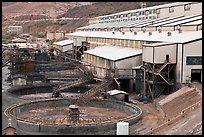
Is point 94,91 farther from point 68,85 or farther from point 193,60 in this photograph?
point 193,60

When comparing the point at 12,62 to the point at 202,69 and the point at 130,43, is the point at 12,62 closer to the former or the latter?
the point at 130,43

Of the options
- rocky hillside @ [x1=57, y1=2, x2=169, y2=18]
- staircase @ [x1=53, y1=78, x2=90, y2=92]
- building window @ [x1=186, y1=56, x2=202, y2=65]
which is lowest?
staircase @ [x1=53, y1=78, x2=90, y2=92]

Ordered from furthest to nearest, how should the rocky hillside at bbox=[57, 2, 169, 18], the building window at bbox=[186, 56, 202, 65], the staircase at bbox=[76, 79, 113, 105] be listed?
the rocky hillside at bbox=[57, 2, 169, 18] < the staircase at bbox=[76, 79, 113, 105] < the building window at bbox=[186, 56, 202, 65]

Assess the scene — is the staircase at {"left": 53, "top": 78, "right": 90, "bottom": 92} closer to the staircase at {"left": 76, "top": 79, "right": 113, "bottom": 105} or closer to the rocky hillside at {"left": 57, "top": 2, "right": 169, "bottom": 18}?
the staircase at {"left": 76, "top": 79, "right": 113, "bottom": 105}

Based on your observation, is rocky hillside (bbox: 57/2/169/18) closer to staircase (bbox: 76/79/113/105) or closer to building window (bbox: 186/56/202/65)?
staircase (bbox: 76/79/113/105)

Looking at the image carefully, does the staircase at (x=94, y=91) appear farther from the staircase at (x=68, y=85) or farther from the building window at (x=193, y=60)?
the building window at (x=193, y=60)

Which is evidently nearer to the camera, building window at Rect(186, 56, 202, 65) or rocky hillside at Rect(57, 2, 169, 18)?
building window at Rect(186, 56, 202, 65)

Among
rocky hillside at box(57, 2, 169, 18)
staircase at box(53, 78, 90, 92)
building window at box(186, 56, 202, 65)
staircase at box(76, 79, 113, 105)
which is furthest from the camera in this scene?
rocky hillside at box(57, 2, 169, 18)

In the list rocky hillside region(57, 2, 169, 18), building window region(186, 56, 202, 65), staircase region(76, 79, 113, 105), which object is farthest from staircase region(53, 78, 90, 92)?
rocky hillside region(57, 2, 169, 18)

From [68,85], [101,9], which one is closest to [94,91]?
[68,85]

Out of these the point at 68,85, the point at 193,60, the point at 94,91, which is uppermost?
the point at 193,60

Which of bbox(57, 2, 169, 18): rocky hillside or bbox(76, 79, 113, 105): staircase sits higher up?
bbox(57, 2, 169, 18): rocky hillside

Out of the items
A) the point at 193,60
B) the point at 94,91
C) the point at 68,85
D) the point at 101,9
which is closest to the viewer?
the point at 193,60

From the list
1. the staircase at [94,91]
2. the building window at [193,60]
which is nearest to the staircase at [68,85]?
the staircase at [94,91]
